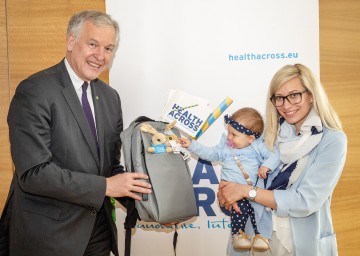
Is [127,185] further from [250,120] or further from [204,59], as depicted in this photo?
[204,59]

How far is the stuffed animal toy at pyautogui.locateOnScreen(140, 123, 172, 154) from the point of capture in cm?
211

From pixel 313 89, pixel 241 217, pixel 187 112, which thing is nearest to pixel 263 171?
pixel 241 217

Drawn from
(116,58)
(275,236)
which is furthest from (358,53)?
(116,58)

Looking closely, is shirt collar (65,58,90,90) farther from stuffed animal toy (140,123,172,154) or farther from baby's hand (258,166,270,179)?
baby's hand (258,166,270,179)

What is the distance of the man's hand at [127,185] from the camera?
194 cm

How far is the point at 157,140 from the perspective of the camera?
213 centimetres

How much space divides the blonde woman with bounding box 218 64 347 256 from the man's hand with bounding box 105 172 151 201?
19.0 inches

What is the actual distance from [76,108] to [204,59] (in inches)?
44.8

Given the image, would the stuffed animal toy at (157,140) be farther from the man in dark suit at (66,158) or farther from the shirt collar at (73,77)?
the shirt collar at (73,77)

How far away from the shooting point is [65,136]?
191 centimetres

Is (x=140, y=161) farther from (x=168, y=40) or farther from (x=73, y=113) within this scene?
(x=168, y=40)

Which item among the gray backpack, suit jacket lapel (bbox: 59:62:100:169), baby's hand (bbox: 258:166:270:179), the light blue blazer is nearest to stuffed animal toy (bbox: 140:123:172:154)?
the gray backpack

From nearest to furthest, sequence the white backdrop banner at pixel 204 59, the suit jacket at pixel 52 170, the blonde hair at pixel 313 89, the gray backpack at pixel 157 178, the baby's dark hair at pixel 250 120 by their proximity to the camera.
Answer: the suit jacket at pixel 52 170 < the blonde hair at pixel 313 89 < the gray backpack at pixel 157 178 < the baby's dark hair at pixel 250 120 < the white backdrop banner at pixel 204 59

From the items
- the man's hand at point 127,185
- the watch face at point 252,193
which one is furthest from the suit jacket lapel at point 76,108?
the watch face at point 252,193
